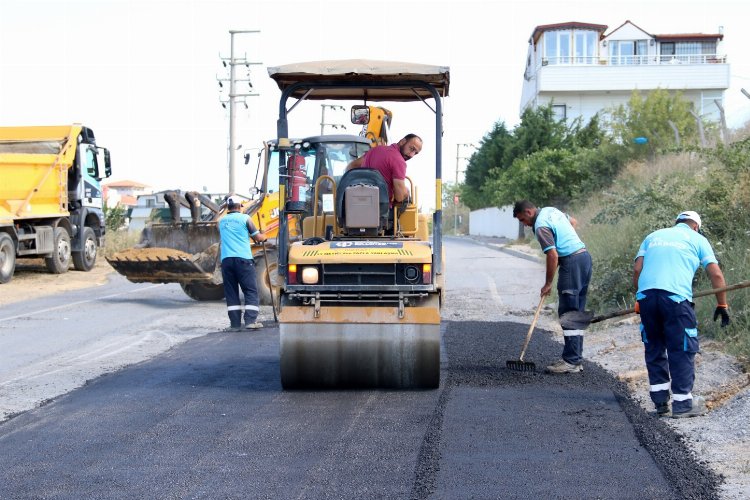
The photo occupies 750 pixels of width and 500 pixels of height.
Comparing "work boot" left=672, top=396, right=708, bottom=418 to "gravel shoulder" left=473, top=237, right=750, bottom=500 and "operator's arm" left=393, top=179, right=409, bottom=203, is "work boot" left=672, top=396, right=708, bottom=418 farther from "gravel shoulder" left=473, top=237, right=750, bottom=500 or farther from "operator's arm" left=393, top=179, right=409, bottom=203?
"operator's arm" left=393, top=179, right=409, bottom=203

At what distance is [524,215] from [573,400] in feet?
6.86

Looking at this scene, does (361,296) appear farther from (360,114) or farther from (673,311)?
(360,114)

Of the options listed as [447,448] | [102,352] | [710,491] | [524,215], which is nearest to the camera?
[710,491]

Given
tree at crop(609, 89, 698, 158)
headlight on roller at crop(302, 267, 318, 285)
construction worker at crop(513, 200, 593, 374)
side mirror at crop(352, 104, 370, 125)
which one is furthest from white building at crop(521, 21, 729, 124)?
headlight on roller at crop(302, 267, 318, 285)

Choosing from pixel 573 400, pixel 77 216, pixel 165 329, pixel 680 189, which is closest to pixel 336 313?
pixel 573 400

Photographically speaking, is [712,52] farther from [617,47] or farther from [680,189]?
[680,189]

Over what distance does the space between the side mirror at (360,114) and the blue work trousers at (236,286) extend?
297 centimetres

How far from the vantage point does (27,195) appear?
20812 mm

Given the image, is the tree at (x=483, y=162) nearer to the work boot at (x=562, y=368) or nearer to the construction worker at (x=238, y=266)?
the construction worker at (x=238, y=266)

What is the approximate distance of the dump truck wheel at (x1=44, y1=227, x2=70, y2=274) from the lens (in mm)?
21984

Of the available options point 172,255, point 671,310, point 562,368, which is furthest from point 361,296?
point 172,255

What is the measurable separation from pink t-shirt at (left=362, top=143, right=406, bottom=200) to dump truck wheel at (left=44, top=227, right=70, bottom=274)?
15.3 m

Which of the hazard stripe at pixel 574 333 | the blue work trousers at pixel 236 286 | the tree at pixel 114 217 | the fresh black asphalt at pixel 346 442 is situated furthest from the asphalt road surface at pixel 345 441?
the tree at pixel 114 217

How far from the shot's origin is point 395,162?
8.38 meters
